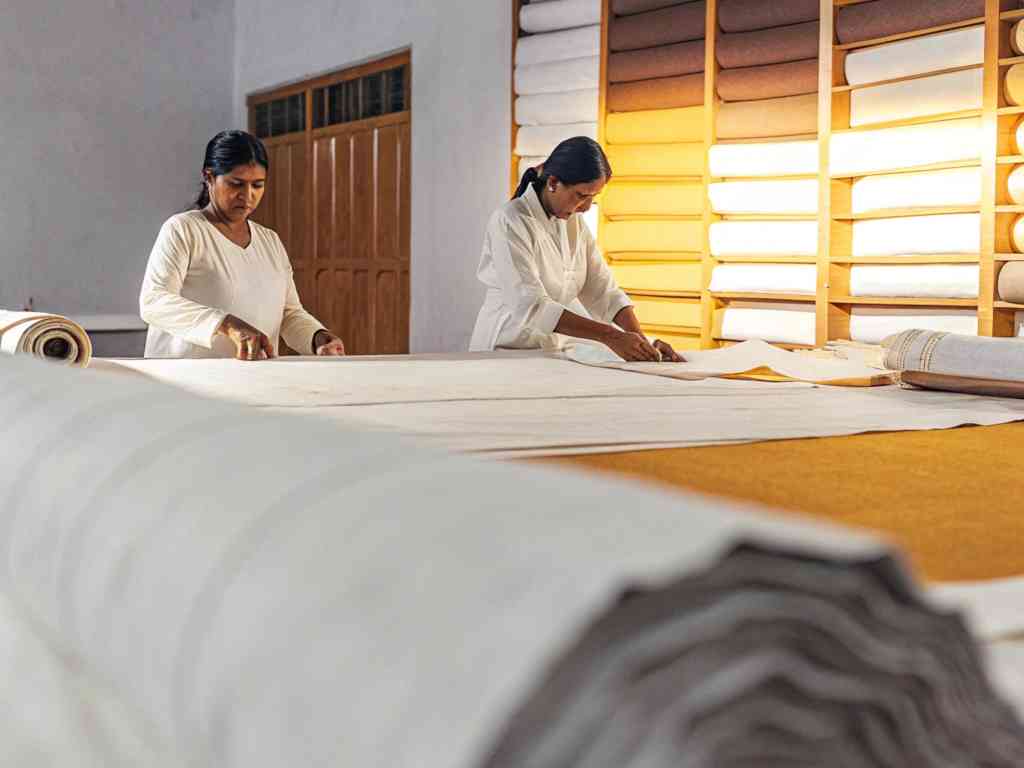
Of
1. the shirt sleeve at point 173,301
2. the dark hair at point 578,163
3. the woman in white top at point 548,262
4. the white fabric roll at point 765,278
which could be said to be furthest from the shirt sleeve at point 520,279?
the white fabric roll at point 765,278

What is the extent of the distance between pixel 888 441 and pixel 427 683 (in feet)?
4.61

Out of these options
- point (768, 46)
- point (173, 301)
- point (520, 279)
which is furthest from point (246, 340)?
point (768, 46)

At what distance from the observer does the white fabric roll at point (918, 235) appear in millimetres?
3871

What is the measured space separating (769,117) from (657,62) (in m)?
0.67

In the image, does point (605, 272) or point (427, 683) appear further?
point (605, 272)

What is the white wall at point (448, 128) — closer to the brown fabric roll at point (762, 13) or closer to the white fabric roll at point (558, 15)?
the white fabric roll at point (558, 15)

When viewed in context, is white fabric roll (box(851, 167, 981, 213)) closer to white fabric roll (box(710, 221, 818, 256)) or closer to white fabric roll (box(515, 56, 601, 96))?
white fabric roll (box(710, 221, 818, 256))

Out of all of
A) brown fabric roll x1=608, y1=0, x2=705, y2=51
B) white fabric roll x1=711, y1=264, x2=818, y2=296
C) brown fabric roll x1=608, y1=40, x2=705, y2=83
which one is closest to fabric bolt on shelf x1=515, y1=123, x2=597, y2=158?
brown fabric roll x1=608, y1=40, x2=705, y2=83

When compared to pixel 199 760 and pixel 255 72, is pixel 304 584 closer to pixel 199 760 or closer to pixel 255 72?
pixel 199 760

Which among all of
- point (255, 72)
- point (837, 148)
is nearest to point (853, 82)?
point (837, 148)

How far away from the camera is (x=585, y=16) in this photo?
541 cm

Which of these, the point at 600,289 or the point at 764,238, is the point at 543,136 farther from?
the point at 600,289

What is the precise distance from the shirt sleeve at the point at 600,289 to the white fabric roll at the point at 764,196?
72cm

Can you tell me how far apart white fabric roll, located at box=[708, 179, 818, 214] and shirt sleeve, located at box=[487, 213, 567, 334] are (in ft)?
3.57
